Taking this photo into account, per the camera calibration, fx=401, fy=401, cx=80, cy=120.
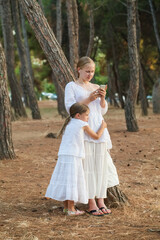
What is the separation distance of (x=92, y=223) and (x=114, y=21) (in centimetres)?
1963

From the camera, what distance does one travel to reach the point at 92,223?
4.63m

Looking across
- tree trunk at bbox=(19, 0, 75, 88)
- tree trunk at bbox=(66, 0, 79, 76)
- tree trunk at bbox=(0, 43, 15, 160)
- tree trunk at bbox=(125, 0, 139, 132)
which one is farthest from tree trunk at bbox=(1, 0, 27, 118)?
tree trunk at bbox=(19, 0, 75, 88)

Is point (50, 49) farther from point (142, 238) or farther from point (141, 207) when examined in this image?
point (142, 238)

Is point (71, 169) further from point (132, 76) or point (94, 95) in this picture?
point (132, 76)

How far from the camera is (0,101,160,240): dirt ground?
4.29 meters

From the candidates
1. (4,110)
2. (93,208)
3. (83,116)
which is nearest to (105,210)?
(93,208)

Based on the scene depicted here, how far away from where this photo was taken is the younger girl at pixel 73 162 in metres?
4.75

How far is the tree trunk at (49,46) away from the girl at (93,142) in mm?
468

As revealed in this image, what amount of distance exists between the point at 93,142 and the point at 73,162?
1.20 ft

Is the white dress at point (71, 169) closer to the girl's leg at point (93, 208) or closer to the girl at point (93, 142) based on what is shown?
the girl at point (93, 142)

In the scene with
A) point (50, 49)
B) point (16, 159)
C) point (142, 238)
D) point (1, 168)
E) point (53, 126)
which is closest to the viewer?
point (142, 238)

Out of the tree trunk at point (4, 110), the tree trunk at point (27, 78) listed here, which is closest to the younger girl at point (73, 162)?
the tree trunk at point (4, 110)

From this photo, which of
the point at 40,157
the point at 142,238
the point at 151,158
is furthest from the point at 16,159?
the point at 142,238

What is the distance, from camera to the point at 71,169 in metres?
4.78
